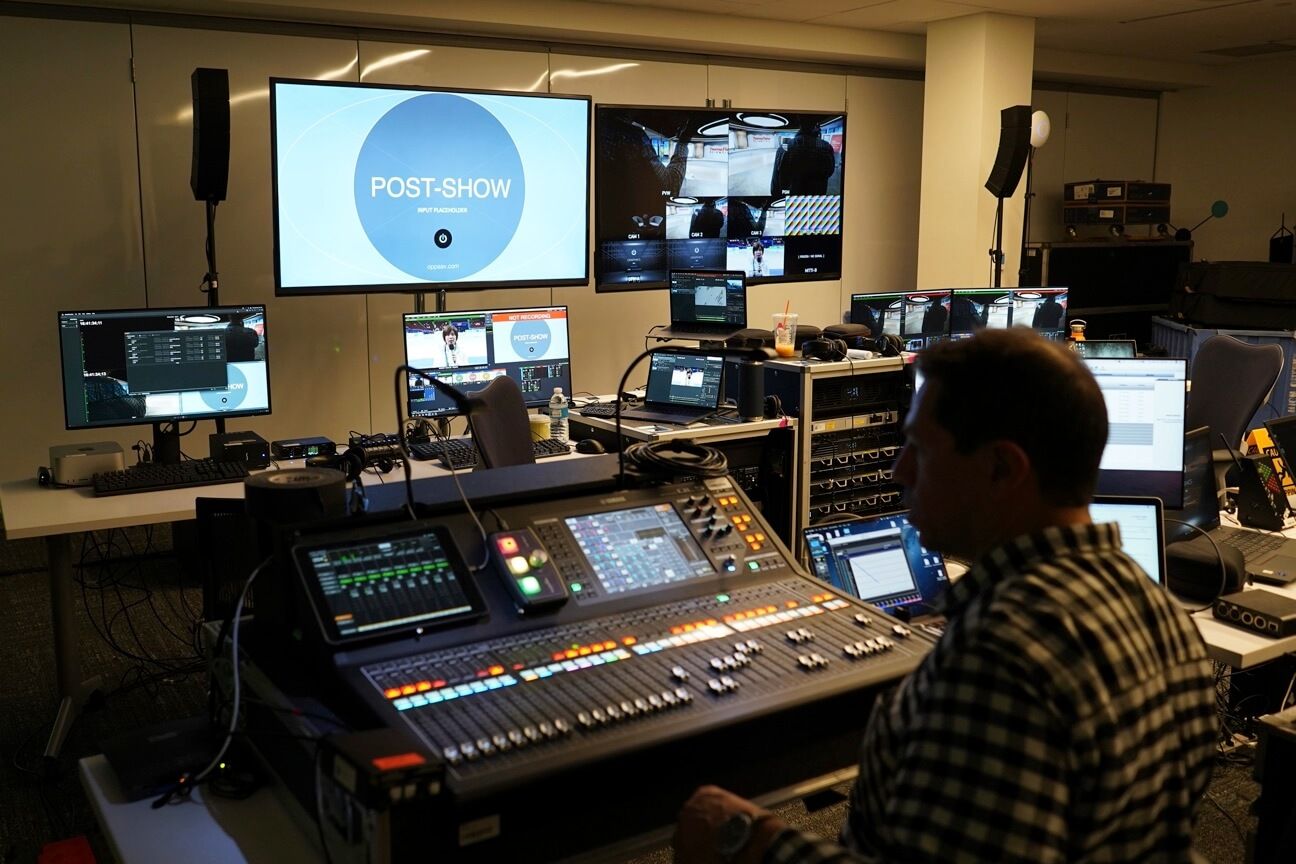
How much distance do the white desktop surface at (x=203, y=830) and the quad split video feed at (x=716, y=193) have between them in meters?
3.79

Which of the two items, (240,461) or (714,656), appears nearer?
(714,656)

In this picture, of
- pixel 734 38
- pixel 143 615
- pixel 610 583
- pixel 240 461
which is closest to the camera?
pixel 610 583

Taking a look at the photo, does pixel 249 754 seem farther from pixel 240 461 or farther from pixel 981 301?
pixel 981 301

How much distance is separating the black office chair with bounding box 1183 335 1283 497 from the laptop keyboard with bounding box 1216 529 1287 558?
41.4 inches

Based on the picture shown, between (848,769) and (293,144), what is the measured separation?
3582mm

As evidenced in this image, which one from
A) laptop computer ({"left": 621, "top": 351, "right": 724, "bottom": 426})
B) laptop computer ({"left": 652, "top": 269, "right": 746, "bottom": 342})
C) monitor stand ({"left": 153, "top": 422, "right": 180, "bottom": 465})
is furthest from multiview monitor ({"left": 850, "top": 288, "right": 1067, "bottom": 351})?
monitor stand ({"left": 153, "top": 422, "right": 180, "bottom": 465})

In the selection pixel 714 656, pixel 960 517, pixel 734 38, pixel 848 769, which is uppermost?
pixel 734 38

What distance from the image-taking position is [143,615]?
14.0ft

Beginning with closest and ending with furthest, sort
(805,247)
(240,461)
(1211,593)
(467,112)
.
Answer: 1. (1211,593)
2. (240,461)
3. (467,112)
4. (805,247)

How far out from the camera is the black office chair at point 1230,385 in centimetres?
386

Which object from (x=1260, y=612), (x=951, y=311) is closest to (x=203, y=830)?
(x=1260, y=612)

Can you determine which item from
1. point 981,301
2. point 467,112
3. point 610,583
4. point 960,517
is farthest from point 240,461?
point 981,301

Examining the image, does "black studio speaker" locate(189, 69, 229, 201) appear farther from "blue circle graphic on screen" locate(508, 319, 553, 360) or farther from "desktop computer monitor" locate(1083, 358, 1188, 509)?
"desktop computer monitor" locate(1083, 358, 1188, 509)

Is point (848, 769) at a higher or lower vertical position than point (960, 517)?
lower
